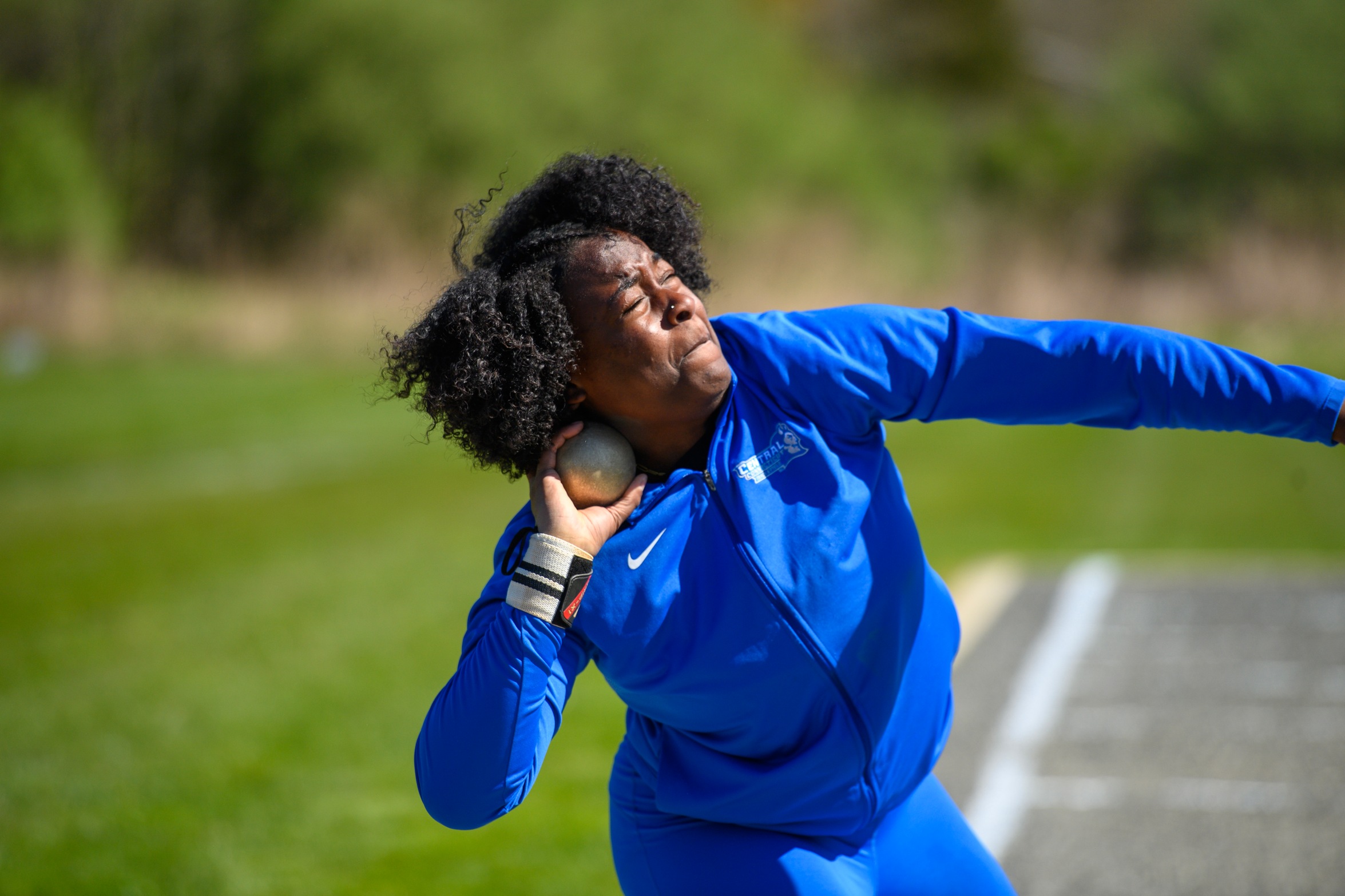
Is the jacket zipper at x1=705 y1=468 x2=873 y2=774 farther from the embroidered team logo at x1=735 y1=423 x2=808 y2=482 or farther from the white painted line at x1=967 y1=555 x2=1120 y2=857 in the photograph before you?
the white painted line at x1=967 y1=555 x2=1120 y2=857

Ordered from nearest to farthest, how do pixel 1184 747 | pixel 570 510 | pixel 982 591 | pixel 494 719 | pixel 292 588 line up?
1. pixel 494 719
2. pixel 570 510
3. pixel 1184 747
4. pixel 982 591
5. pixel 292 588

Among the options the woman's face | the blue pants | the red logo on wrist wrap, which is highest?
the woman's face

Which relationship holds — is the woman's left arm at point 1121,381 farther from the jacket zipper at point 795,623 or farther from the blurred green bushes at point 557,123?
the blurred green bushes at point 557,123

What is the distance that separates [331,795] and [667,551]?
3.91m

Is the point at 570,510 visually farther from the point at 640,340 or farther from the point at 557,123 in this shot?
the point at 557,123

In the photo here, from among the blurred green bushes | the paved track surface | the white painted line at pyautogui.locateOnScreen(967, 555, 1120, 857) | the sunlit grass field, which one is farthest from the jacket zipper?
the blurred green bushes

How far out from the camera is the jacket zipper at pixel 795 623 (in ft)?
6.79

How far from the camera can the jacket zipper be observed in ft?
6.79

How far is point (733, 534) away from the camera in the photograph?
210 cm

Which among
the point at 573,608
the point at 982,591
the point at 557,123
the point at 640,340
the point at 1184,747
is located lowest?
the point at 982,591

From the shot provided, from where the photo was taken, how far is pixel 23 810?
5305 mm

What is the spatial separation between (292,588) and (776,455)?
7419 millimetres

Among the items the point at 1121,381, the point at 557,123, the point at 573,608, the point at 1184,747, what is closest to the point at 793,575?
the point at 573,608

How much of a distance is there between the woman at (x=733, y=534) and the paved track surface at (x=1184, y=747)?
93.0 inches
